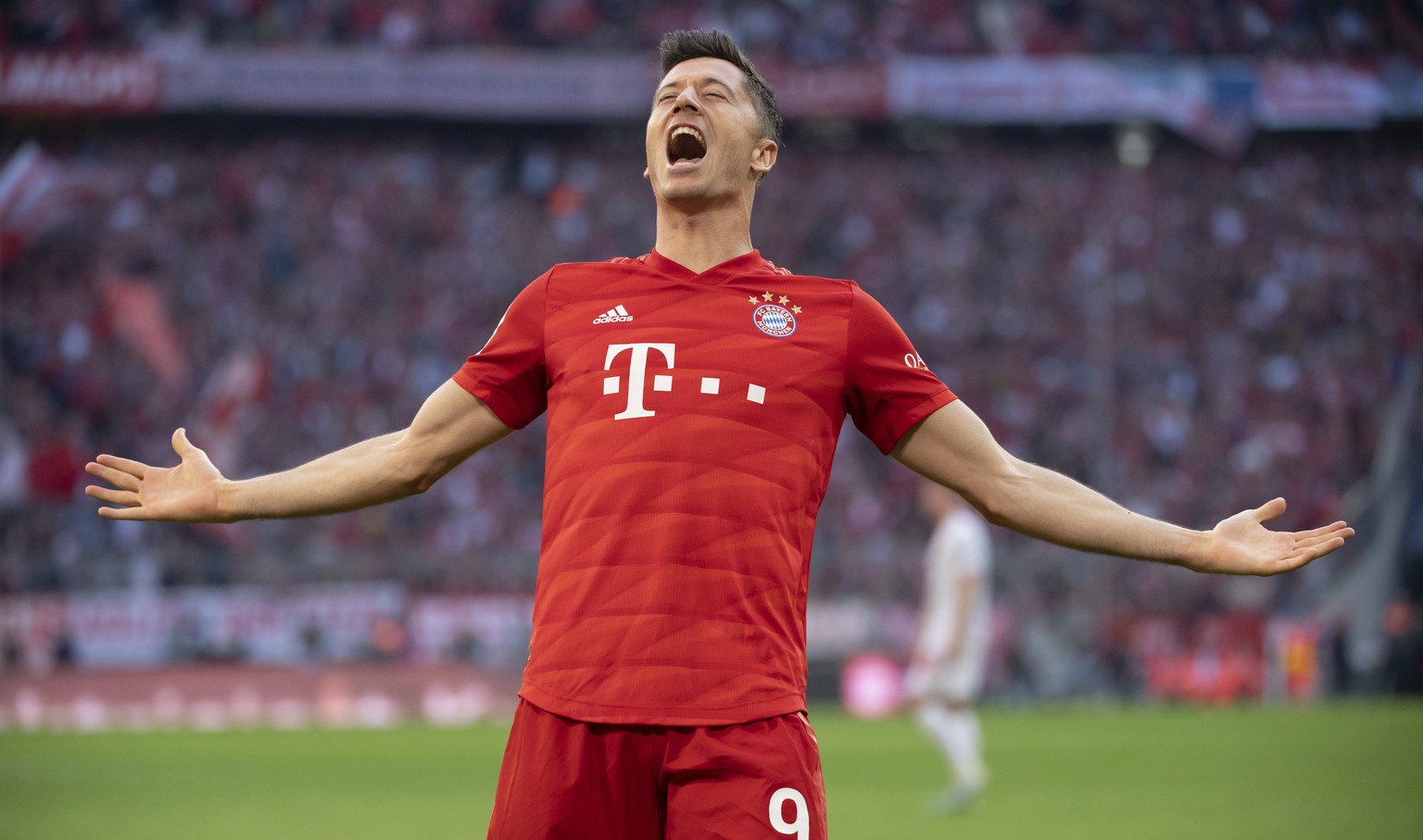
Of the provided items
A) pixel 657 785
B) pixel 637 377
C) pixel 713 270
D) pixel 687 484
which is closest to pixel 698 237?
pixel 713 270

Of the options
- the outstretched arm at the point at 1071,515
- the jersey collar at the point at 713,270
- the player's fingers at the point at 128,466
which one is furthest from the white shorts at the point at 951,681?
the player's fingers at the point at 128,466

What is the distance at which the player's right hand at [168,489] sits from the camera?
3.91m

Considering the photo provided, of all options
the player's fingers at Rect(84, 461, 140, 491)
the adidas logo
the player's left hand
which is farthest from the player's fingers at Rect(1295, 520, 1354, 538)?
the player's fingers at Rect(84, 461, 140, 491)

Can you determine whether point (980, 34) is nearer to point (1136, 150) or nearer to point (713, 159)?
point (1136, 150)

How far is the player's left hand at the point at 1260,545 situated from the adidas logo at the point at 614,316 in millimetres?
1326

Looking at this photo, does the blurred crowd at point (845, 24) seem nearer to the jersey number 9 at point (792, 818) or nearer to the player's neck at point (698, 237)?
the player's neck at point (698, 237)

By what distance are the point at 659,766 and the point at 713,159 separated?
1.31m

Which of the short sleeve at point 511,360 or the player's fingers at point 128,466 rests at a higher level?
the short sleeve at point 511,360

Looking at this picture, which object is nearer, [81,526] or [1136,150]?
[81,526]

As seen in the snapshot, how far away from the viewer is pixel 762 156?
400 centimetres

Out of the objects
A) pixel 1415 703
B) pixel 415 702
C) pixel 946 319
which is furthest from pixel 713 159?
pixel 946 319

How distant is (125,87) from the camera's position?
101 feet

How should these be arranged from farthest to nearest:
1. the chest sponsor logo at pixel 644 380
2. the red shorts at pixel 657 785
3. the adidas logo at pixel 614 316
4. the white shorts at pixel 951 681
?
1. the white shorts at pixel 951 681
2. the adidas logo at pixel 614 316
3. the chest sponsor logo at pixel 644 380
4. the red shorts at pixel 657 785

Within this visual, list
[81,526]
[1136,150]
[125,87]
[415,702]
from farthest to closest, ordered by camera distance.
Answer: [1136,150], [125,87], [81,526], [415,702]
